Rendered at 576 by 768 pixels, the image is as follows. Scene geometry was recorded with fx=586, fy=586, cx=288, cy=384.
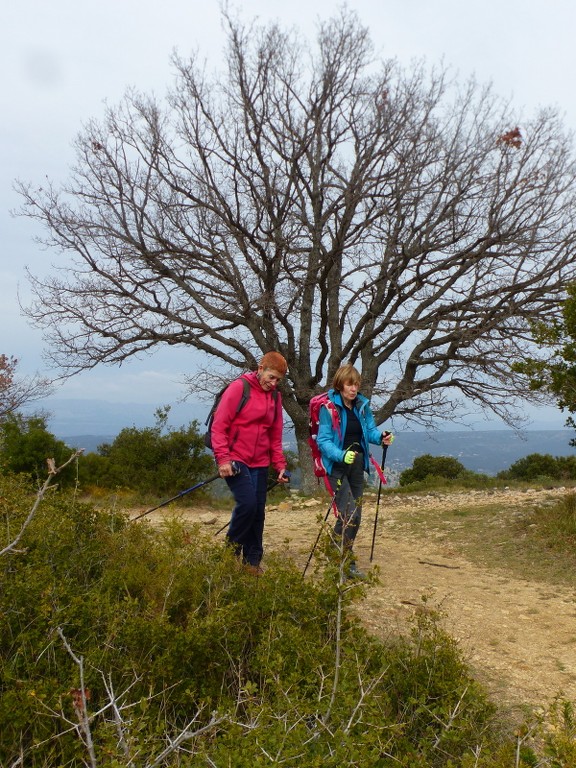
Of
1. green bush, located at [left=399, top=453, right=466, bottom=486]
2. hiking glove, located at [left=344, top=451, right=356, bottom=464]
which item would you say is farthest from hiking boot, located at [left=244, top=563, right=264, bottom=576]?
green bush, located at [left=399, top=453, right=466, bottom=486]

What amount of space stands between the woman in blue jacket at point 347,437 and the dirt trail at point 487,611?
0.70 meters

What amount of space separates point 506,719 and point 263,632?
4.83ft

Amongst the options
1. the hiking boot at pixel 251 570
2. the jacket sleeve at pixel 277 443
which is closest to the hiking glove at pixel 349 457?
the jacket sleeve at pixel 277 443

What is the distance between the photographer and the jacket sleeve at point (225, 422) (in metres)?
5.01

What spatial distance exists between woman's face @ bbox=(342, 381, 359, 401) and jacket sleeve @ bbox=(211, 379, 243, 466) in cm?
109

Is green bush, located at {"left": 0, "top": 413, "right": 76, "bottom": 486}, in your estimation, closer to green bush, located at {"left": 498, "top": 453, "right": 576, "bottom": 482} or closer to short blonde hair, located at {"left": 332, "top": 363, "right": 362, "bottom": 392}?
short blonde hair, located at {"left": 332, "top": 363, "right": 362, "bottom": 392}

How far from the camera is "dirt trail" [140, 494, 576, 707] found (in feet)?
12.9

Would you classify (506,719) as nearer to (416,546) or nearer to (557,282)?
(416,546)

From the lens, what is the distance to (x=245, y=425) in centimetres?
519

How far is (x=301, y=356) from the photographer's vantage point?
50.6 feet

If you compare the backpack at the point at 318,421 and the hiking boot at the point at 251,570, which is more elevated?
the backpack at the point at 318,421

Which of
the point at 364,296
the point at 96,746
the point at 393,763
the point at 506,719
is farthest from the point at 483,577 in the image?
the point at 364,296

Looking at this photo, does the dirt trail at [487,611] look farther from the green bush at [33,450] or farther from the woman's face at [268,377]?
the green bush at [33,450]

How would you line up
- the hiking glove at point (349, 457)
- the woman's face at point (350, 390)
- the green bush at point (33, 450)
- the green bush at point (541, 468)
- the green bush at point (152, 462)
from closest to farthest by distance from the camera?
the hiking glove at point (349, 457) → the woman's face at point (350, 390) → the green bush at point (33, 450) → the green bush at point (152, 462) → the green bush at point (541, 468)
